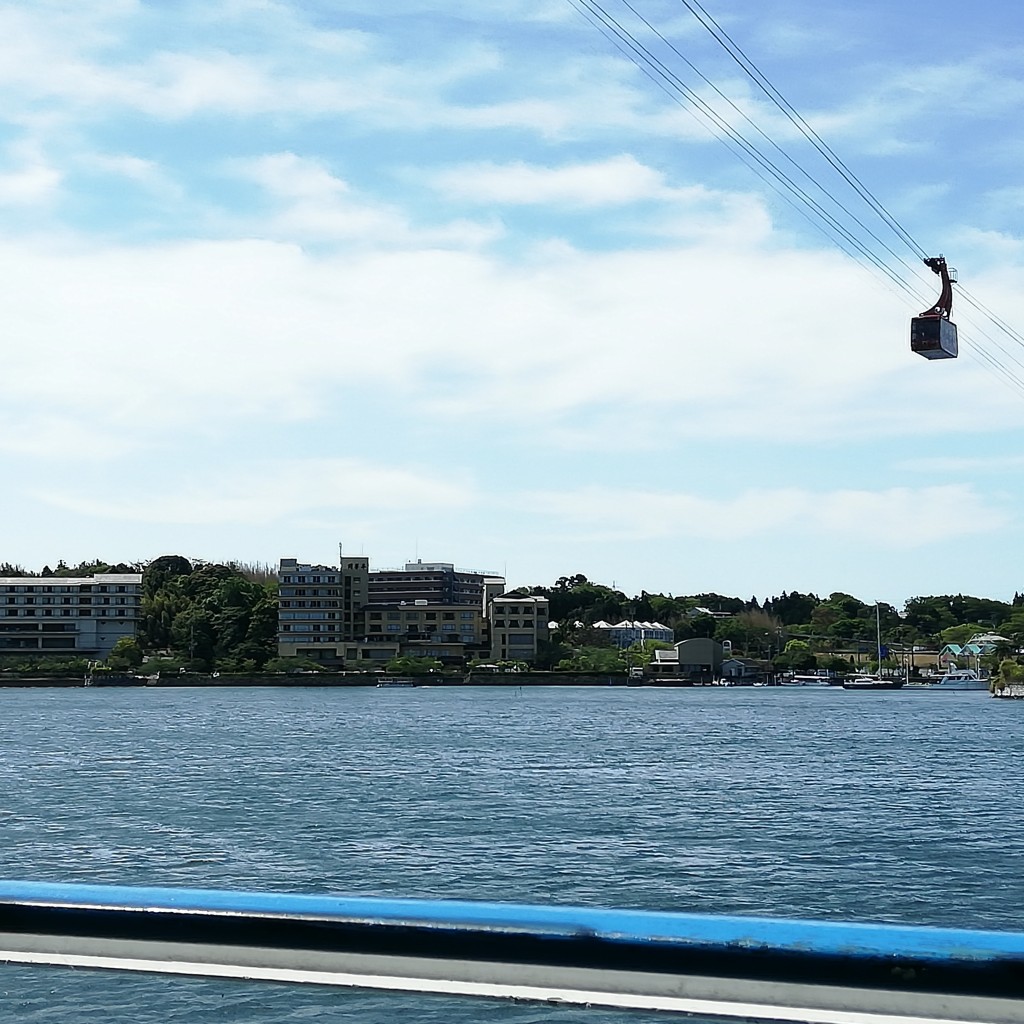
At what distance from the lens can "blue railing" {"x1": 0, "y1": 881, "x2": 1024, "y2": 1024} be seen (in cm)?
236

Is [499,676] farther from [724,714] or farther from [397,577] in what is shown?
[724,714]

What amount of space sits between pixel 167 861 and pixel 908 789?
19367 mm

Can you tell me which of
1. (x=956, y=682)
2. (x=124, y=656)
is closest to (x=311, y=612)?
(x=124, y=656)

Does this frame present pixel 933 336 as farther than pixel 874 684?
No

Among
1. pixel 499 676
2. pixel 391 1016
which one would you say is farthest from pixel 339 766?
pixel 499 676

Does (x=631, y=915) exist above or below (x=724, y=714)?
above

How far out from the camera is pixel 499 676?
13375 centimetres

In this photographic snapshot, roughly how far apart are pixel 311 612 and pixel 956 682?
6955 cm

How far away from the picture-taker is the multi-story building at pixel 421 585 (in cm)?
14862

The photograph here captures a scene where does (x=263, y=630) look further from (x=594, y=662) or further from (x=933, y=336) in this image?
(x=933, y=336)

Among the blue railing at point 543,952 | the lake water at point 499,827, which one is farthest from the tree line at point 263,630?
the blue railing at point 543,952

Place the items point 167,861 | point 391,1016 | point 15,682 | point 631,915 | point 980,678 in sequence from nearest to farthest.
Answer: point 631,915 → point 391,1016 → point 167,861 → point 15,682 → point 980,678

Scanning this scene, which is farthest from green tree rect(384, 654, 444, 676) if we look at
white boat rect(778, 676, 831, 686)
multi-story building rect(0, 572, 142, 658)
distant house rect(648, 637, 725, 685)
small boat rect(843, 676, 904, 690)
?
white boat rect(778, 676, 831, 686)

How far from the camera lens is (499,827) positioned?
2397 cm
